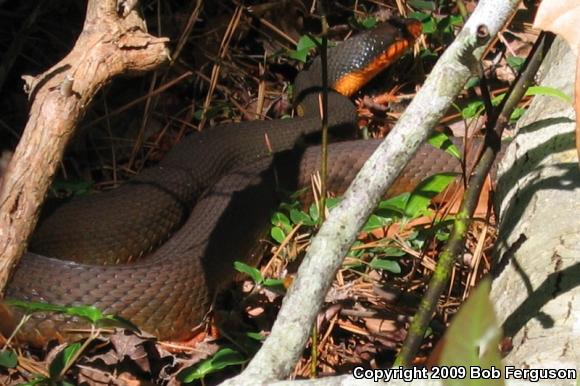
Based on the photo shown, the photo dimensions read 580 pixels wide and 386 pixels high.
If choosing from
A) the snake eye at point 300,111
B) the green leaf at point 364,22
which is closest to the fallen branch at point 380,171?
the snake eye at point 300,111

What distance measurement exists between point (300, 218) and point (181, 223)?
0.78m

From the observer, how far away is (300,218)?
3736 mm

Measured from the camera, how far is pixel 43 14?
480 cm

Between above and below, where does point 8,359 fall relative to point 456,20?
below

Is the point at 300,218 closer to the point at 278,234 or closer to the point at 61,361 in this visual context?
the point at 278,234

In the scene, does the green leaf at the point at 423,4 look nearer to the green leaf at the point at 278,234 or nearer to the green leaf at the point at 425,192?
the green leaf at the point at 425,192

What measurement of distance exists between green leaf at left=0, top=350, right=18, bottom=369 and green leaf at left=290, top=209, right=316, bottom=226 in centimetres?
137

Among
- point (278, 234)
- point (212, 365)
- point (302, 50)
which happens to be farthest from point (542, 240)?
point (302, 50)

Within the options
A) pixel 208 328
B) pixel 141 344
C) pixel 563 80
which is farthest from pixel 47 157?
pixel 563 80

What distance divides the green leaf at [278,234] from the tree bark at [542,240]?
3.63 ft

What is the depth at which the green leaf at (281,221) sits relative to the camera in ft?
12.6

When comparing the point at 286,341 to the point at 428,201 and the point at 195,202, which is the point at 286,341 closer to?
the point at 428,201

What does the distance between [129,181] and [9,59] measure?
1.01m

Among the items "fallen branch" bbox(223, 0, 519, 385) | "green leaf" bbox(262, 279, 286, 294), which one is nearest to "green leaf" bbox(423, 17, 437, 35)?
"green leaf" bbox(262, 279, 286, 294)
